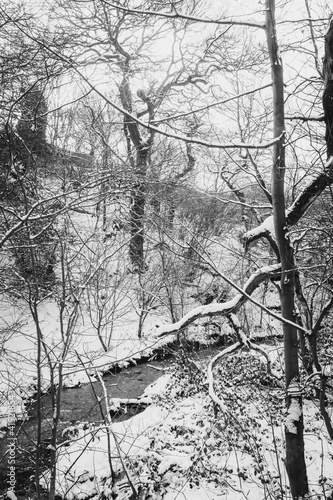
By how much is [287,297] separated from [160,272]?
859 cm

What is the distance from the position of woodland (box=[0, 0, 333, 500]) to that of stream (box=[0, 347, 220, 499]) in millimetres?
56

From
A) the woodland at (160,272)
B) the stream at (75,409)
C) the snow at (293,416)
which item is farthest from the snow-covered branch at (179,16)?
the stream at (75,409)

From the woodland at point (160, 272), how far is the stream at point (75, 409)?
56 millimetres

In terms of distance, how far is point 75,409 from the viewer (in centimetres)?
782

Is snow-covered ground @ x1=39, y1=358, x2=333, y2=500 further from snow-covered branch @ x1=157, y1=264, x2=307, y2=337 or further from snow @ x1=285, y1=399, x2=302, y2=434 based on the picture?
snow-covered branch @ x1=157, y1=264, x2=307, y2=337

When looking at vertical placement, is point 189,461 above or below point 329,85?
below

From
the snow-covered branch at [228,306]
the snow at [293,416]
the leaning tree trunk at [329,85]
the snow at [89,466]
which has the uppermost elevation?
the leaning tree trunk at [329,85]

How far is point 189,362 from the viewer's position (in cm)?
942

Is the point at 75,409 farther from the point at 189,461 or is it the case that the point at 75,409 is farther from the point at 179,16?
the point at 179,16

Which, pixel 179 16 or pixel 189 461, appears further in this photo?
pixel 189 461

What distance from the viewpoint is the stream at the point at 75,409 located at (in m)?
5.75

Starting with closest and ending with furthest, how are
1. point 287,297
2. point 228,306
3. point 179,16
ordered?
1. point 179,16
2. point 287,297
3. point 228,306

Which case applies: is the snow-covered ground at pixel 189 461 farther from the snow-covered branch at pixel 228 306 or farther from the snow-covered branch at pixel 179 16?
the snow-covered branch at pixel 179 16

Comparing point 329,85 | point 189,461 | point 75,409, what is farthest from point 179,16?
point 75,409
